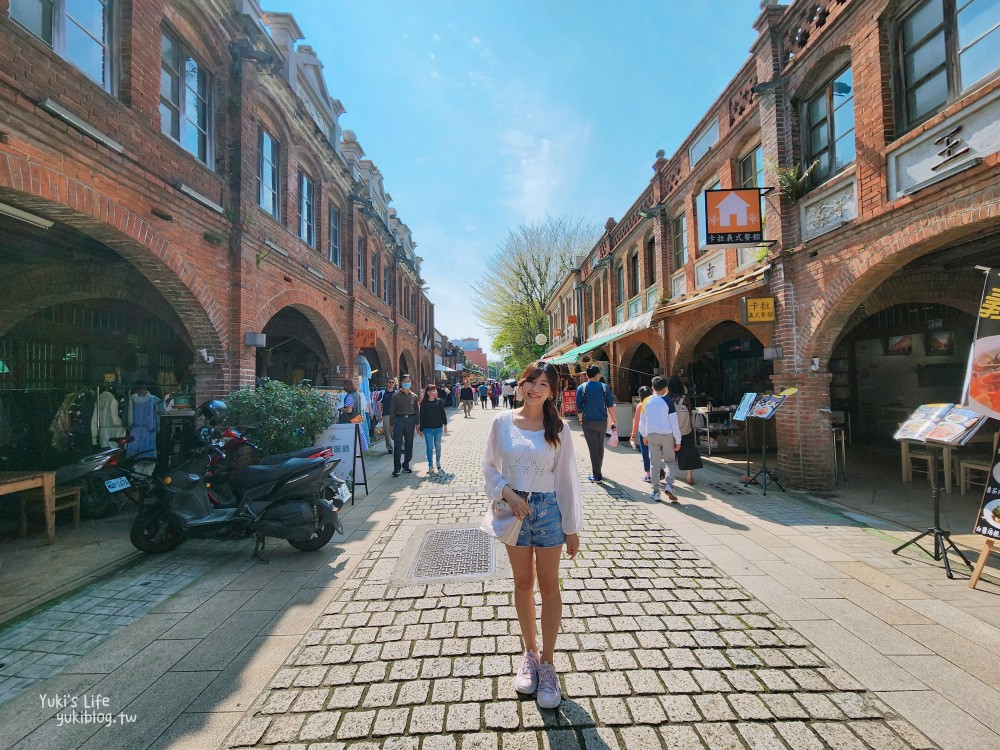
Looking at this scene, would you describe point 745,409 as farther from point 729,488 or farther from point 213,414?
point 213,414

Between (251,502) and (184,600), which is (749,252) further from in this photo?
(184,600)

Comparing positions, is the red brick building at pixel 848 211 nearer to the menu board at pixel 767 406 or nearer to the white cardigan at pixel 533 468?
the menu board at pixel 767 406

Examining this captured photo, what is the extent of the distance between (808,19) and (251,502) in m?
10.1

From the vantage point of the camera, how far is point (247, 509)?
4320 mm

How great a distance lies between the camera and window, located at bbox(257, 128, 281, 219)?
27.9 ft

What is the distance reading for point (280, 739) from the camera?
82.0 inches

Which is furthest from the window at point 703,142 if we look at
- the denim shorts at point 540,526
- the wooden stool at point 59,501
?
the wooden stool at point 59,501

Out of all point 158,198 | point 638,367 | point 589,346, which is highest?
point 158,198

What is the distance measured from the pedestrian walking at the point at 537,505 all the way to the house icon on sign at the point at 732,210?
6.31 metres

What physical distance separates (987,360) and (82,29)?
9.99 m

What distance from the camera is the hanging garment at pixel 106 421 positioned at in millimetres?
7297

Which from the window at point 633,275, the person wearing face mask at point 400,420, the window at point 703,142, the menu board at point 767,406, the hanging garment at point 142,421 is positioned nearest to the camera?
the menu board at point 767,406

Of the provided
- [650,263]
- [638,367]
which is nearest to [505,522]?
[650,263]

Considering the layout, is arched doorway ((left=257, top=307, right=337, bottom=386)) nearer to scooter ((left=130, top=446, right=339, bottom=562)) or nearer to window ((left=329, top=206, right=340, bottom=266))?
window ((left=329, top=206, right=340, bottom=266))
